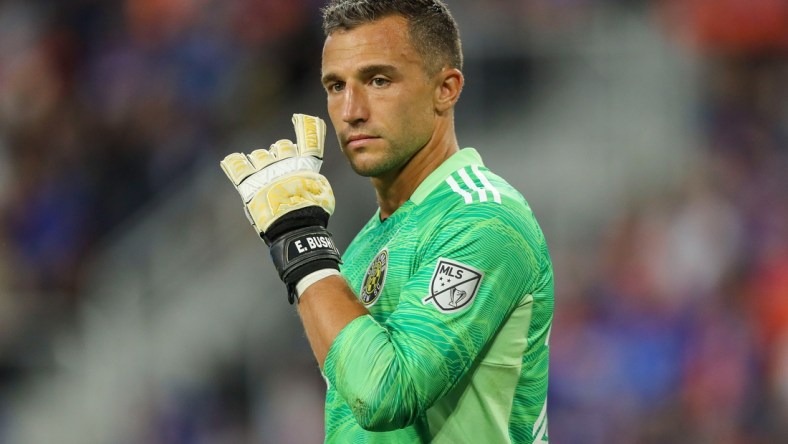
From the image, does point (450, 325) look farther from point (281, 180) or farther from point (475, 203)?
point (281, 180)

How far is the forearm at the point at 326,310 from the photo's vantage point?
2.59 m

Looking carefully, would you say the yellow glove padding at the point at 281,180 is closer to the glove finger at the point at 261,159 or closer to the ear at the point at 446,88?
the glove finger at the point at 261,159

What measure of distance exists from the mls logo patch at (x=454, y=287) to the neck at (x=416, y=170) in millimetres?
567

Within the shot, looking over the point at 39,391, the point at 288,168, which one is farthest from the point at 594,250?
the point at 288,168

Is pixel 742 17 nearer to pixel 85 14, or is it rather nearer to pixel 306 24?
pixel 306 24

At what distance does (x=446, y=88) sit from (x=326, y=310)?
2.75 feet

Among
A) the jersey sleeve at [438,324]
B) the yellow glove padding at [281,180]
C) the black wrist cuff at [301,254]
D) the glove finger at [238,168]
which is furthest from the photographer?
the glove finger at [238,168]

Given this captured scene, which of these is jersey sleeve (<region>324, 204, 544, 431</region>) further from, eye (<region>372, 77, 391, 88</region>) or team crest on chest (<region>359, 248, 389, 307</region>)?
eye (<region>372, 77, 391, 88</region>)

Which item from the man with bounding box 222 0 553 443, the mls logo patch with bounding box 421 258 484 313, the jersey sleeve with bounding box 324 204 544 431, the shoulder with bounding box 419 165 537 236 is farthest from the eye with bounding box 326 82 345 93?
the mls logo patch with bounding box 421 258 484 313

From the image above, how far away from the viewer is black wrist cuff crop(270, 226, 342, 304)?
8.95 feet

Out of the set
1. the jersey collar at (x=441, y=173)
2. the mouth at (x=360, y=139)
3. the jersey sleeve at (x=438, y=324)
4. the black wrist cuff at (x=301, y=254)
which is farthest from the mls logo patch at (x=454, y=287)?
the mouth at (x=360, y=139)

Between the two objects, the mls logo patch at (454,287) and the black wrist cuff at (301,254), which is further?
the black wrist cuff at (301,254)

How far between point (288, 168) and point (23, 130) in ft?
18.3

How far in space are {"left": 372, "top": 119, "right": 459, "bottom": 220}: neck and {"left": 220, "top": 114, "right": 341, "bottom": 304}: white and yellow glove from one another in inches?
9.2
